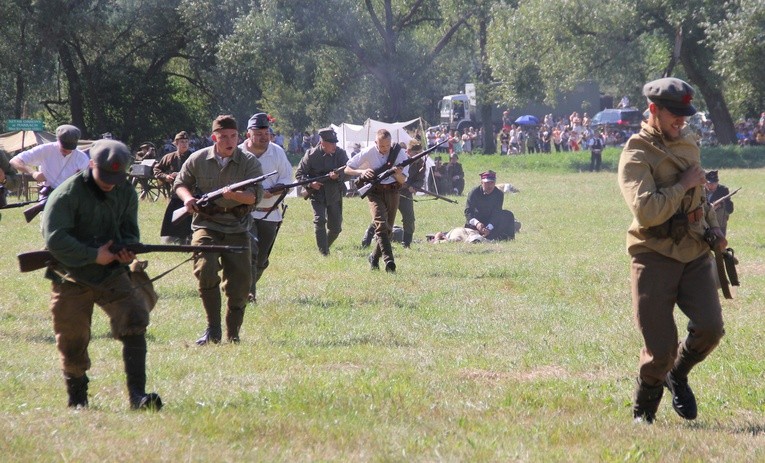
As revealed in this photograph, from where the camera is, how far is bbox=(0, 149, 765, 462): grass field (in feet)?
19.5

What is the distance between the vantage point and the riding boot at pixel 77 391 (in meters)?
6.81

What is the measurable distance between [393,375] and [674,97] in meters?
3.00

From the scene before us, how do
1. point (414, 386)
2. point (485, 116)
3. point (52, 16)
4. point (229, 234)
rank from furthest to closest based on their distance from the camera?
point (485, 116)
point (52, 16)
point (229, 234)
point (414, 386)

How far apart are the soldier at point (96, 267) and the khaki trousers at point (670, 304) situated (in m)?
2.79

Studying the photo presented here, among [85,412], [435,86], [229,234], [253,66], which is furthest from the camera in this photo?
[435,86]

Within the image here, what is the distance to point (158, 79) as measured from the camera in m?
50.8

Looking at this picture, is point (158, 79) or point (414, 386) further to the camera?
point (158, 79)

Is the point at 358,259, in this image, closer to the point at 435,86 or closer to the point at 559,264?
the point at 559,264

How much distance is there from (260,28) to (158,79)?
613 cm

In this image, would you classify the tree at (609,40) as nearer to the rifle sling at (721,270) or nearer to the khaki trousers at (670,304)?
the rifle sling at (721,270)

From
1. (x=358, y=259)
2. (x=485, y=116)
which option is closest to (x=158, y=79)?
(x=485, y=116)

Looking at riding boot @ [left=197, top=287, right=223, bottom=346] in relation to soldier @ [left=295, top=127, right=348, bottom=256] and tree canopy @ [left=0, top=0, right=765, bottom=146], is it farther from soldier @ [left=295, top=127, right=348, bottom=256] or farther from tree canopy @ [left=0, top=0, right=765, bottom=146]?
tree canopy @ [left=0, top=0, right=765, bottom=146]

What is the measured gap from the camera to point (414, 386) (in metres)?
7.61

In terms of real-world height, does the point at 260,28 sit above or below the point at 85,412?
above
